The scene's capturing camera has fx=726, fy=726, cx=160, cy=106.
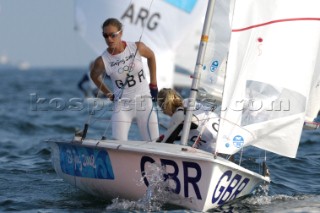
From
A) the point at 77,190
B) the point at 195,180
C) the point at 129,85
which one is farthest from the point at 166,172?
the point at 77,190

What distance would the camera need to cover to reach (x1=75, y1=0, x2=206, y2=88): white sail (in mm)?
11570

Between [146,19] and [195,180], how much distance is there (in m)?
6.90

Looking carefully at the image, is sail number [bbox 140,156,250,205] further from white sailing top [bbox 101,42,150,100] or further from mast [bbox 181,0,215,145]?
white sailing top [bbox 101,42,150,100]

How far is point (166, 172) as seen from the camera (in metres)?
5.26

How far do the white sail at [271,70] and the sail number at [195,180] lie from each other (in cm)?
26

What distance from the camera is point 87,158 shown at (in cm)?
→ 575

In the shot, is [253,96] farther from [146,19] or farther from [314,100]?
[146,19]

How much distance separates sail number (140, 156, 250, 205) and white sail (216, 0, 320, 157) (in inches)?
10.2

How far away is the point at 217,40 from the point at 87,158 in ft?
4.80

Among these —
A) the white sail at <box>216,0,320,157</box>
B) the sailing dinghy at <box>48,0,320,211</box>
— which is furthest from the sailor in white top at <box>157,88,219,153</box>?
the white sail at <box>216,0,320,157</box>

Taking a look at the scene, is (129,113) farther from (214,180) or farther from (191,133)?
(214,180)

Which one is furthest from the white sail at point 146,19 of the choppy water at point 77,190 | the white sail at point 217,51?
the white sail at point 217,51

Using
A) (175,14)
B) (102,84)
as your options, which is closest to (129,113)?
(102,84)

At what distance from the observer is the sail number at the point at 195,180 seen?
5.13 m
